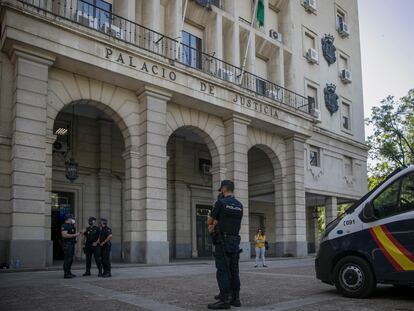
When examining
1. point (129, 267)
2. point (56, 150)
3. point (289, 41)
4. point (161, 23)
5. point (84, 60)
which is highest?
point (289, 41)

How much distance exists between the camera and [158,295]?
8.33 metres

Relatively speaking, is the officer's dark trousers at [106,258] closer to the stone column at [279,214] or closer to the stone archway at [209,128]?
the stone archway at [209,128]

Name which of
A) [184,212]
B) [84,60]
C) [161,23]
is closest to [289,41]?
[161,23]

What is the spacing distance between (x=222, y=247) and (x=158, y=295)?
206 centimetres

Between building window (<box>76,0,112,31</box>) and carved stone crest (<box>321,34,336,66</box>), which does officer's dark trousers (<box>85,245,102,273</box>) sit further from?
carved stone crest (<box>321,34,336,66</box>)

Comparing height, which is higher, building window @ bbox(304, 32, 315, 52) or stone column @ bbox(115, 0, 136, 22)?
building window @ bbox(304, 32, 315, 52)

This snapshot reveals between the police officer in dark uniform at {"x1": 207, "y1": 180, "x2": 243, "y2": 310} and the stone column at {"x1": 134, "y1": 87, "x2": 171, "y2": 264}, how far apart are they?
9.98 meters

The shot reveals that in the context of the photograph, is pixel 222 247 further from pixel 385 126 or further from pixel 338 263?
pixel 385 126

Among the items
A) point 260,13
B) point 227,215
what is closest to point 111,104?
point 260,13

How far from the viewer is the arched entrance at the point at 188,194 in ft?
77.6

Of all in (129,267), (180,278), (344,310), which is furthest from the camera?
(129,267)

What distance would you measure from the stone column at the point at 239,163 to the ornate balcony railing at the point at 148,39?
1.87 m

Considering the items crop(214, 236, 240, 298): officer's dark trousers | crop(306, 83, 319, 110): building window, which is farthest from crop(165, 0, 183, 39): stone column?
crop(214, 236, 240, 298): officer's dark trousers

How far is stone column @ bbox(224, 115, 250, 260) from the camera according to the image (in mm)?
20859
